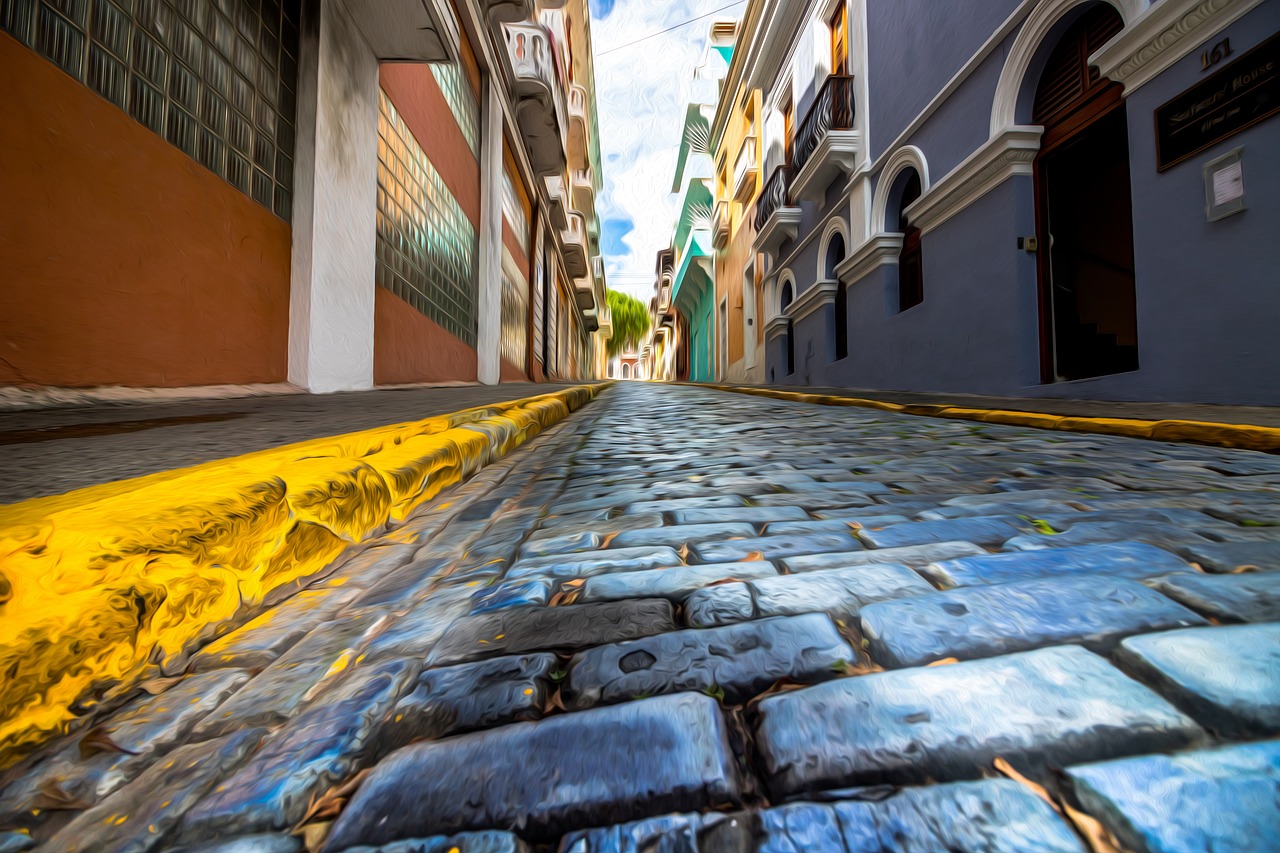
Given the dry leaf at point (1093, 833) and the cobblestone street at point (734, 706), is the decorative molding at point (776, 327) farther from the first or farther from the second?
the dry leaf at point (1093, 833)

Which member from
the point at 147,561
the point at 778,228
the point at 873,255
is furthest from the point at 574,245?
the point at 147,561

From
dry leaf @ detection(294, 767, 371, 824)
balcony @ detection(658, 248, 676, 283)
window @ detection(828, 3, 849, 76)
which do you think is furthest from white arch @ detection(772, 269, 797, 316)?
balcony @ detection(658, 248, 676, 283)

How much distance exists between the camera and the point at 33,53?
302 cm

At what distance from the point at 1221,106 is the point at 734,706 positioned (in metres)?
6.08

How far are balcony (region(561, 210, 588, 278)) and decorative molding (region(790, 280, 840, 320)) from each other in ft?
34.5

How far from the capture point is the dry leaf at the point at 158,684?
878 mm

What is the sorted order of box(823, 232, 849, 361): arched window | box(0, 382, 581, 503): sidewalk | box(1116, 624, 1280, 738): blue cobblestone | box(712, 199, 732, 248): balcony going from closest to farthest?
box(1116, 624, 1280, 738): blue cobblestone, box(0, 382, 581, 503): sidewalk, box(823, 232, 849, 361): arched window, box(712, 199, 732, 248): balcony

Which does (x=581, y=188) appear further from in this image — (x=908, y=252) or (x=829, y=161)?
(x=908, y=252)

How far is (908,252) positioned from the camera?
9609 millimetres

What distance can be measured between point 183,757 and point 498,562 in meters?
0.70

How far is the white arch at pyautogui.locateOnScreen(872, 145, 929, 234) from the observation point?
8.57m

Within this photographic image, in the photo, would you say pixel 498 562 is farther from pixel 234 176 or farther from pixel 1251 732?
pixel 234 176

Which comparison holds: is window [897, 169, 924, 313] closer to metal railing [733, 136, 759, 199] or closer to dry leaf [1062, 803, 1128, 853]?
metal railing [733, 136, 759, 199]

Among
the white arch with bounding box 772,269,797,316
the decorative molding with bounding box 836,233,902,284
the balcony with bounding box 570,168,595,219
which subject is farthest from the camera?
the balcony with bounding box 570,168,595,219
